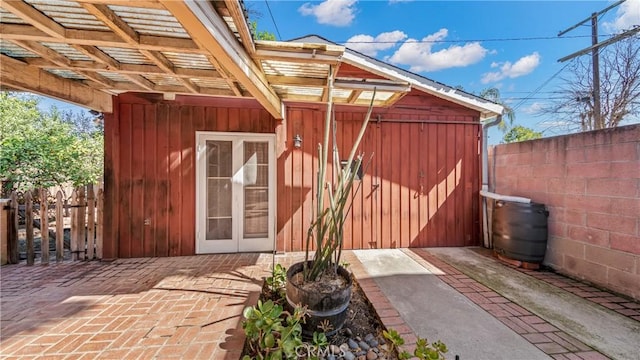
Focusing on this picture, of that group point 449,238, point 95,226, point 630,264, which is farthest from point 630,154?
point 95,226

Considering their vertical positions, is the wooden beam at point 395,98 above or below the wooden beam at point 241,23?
above

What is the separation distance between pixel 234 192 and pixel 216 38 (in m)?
2.83

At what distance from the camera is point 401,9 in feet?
24.3

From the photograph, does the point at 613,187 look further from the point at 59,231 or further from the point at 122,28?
the point at 59,231

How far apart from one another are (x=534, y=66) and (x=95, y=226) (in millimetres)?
17688

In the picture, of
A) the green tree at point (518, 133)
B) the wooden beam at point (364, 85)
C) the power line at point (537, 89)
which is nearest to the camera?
the wooden beam at point (364, 85)

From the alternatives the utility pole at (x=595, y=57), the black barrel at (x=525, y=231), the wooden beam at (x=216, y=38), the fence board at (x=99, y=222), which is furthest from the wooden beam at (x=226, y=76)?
the utility pole at (x=595, y=57)

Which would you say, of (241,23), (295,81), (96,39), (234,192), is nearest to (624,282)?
(295,81)

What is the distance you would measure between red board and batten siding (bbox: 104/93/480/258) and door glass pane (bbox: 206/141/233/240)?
0.84 ft

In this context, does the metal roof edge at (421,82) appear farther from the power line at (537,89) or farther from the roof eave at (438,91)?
the power line at (537,89)

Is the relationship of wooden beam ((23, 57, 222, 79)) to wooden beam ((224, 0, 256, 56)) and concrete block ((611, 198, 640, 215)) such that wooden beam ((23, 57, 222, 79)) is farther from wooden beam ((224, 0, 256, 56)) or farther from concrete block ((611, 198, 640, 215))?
concrete block ((611, 198, 640, 215))

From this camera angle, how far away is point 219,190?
→ 406 centimetres

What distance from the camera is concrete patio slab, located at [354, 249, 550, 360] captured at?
1.80 metres

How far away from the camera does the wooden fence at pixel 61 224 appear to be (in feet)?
11.5
